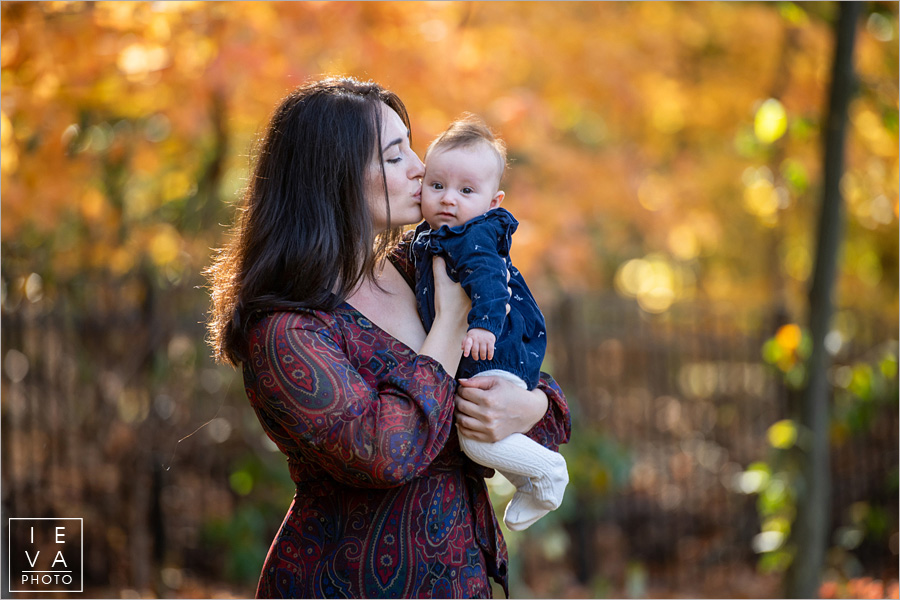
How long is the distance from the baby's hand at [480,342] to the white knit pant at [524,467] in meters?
0.13

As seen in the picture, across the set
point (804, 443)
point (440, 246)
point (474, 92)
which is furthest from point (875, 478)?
point (440, 246)

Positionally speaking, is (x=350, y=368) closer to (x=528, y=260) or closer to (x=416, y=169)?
(x=416, y=169)

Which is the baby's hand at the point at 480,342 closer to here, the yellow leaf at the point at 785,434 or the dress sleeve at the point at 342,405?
the dress sleeve at the point at 342,405

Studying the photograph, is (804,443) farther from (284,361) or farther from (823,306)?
(284,361)

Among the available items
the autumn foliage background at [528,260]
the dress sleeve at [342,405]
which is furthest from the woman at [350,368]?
the autumn foliage background at [528,260]

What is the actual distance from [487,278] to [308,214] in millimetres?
404

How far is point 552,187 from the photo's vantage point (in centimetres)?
558

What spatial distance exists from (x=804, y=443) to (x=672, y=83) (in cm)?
322

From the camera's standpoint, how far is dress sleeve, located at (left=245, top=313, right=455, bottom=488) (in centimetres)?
155

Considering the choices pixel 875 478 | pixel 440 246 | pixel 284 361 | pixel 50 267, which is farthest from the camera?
pixel 875 478

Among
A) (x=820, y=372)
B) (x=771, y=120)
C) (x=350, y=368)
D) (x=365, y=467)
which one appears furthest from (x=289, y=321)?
(x=820, y=372)

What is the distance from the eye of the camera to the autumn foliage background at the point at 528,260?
375 centimetres

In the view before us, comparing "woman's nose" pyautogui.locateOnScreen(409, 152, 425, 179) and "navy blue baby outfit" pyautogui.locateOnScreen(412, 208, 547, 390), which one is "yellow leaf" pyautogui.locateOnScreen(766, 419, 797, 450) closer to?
"navy blue baby outfit" pyautogui.locateOnScreen(412, 208, 547, 390)

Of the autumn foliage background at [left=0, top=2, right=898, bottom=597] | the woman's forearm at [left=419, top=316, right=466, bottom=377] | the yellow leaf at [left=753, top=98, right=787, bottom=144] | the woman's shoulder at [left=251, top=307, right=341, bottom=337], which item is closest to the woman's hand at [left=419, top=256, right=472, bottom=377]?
the woman's forearm at [left=419, top=316, right=466, bottom=377]
